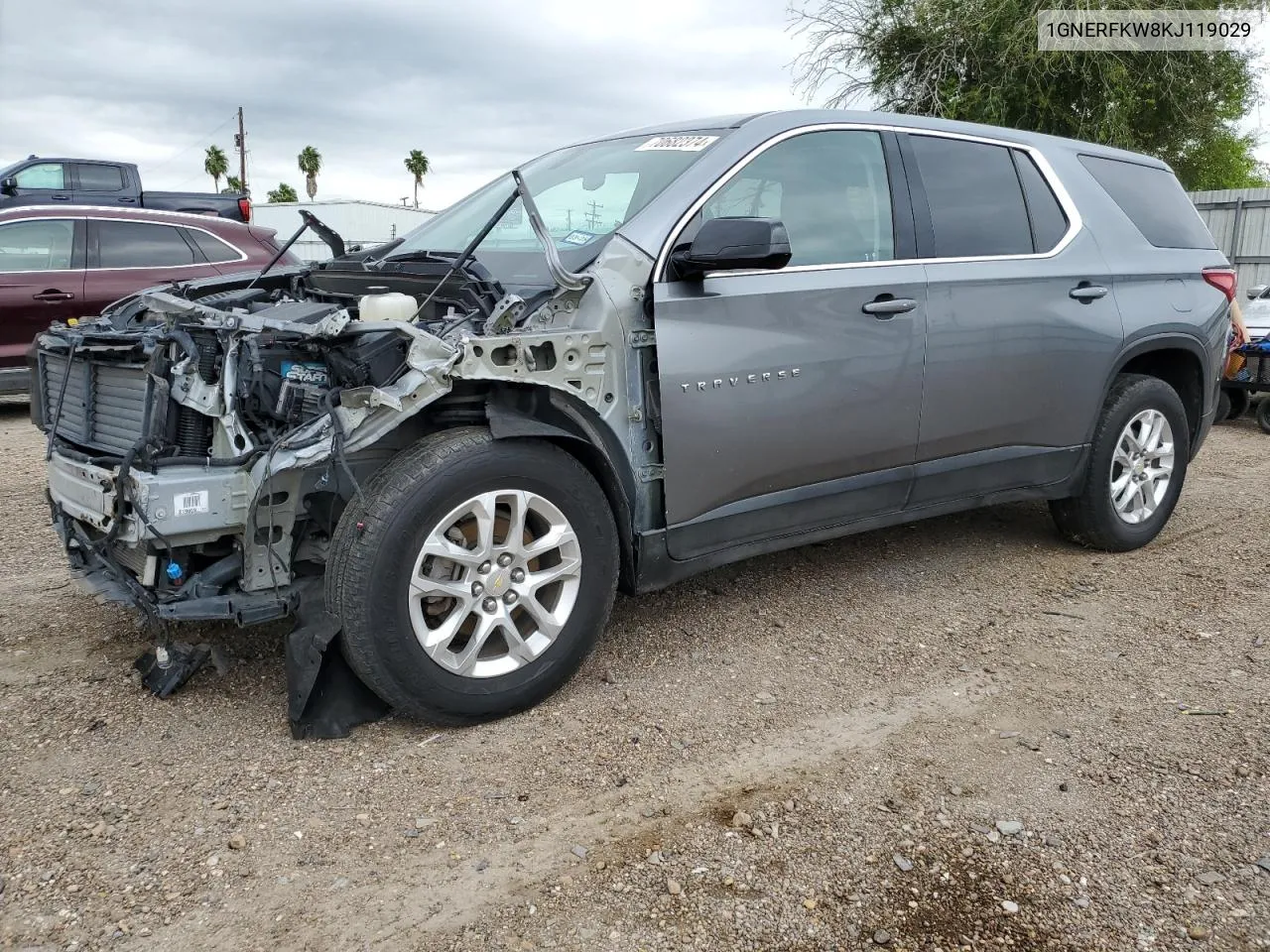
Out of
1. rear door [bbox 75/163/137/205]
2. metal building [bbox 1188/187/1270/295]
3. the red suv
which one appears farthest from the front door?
metal building [bbox 1188/187/1270/295]

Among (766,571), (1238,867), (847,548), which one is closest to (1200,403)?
(847,548)

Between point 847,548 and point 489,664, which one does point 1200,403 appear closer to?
point 847,548

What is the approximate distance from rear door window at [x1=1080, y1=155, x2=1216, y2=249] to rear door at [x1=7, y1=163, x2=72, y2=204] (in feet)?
36.9

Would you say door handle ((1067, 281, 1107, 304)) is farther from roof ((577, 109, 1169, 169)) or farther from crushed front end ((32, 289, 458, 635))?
crushed front end ((32, 289, 458, 635))

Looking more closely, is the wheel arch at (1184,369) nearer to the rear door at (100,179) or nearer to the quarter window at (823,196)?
the quarter window at (823,196)

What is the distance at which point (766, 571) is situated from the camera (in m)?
4.64

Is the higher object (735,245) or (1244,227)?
(1244,227)

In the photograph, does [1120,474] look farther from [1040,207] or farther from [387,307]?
[387,307]

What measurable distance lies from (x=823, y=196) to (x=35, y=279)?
7276 mm

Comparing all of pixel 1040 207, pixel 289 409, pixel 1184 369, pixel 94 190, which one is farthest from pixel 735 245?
pixel 94 190

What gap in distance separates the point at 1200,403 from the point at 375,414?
4.22 metres

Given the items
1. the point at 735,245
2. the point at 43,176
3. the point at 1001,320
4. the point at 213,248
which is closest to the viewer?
the point at 735,245

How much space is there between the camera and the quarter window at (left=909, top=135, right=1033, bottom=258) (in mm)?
4016

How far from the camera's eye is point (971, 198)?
4.16 meters
